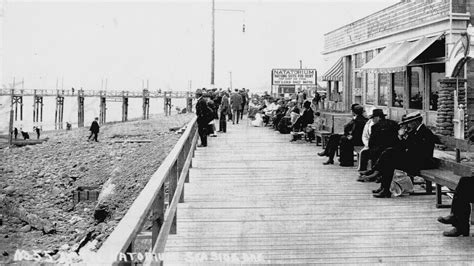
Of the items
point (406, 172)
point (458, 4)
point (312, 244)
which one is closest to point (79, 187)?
point (458, 4)

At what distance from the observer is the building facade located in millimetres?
17703

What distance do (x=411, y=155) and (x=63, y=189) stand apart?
66.7ft

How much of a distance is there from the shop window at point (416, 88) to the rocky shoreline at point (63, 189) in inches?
422

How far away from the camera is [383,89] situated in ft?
84.5

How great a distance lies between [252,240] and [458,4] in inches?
573

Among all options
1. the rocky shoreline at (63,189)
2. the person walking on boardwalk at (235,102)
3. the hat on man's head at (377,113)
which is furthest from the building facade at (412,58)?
the rocky shoreline at (63,189)

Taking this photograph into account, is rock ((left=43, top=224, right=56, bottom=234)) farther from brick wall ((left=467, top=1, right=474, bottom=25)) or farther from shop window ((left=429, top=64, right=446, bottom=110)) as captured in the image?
brick wall ((left=467, top=1, right=474, bottom=25))

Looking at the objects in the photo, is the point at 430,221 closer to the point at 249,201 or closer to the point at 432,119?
the point at 249,201

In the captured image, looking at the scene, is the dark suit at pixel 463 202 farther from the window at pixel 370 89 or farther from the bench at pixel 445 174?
the window at pixel 370 89

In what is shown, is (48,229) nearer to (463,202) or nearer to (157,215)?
(157,215)

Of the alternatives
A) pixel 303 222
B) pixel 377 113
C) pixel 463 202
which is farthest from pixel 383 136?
pixel 463 202

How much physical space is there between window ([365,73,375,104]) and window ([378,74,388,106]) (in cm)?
96

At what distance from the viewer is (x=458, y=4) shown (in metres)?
18.1

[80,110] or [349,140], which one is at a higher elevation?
[80,110]
